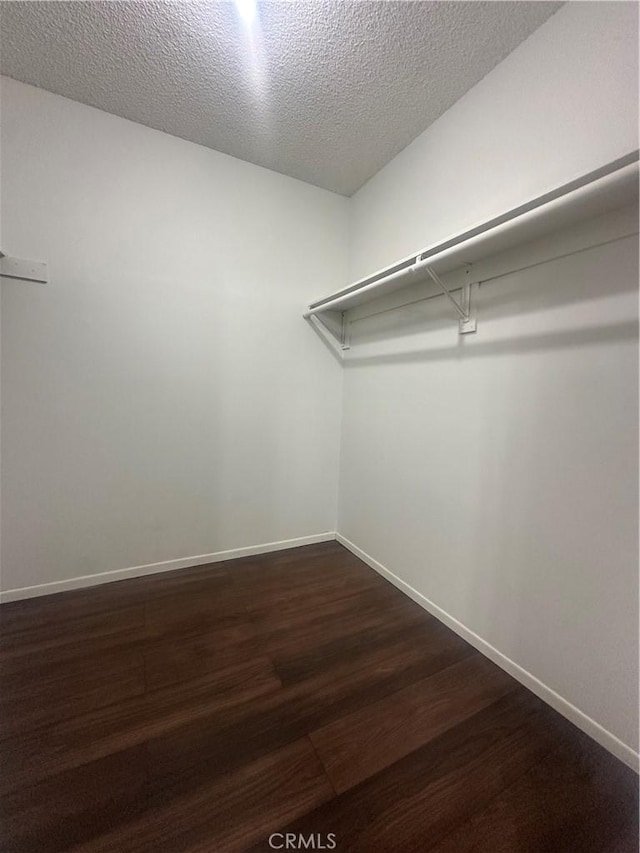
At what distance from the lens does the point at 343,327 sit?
2615mm

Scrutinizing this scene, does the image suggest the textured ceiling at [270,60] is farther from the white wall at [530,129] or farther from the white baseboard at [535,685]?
the white baseboard at [535,685]

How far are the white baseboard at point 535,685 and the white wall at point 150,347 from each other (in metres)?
1.08

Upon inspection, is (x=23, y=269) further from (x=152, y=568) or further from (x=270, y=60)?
(x=152, y=568)

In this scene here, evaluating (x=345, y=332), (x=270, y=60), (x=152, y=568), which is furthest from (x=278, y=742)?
(x=270, y=60)

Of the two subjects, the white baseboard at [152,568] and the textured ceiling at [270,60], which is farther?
the white baseboard at [152,568]

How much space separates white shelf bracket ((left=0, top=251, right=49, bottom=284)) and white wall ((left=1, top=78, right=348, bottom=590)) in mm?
37

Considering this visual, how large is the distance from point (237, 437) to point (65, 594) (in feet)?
4.29

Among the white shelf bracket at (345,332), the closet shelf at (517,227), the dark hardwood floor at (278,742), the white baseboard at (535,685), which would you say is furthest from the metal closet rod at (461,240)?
the dark hardwood floor at (278,742)

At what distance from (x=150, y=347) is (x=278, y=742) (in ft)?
6.58

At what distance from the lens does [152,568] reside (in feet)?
6.89

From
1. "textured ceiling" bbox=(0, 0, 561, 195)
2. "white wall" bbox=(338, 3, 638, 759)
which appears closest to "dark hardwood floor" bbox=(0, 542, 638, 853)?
"white wall" bbox=(338, 3, 638, 759)

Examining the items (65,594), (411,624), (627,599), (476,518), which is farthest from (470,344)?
(65,594)

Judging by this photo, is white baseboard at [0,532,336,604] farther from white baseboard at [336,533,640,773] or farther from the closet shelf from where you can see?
the closet shelf

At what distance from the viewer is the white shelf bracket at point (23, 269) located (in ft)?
5.45
